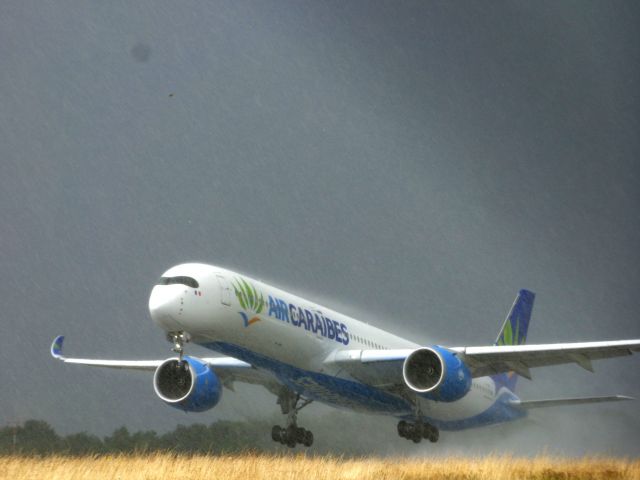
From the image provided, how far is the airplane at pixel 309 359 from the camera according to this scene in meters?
25.8

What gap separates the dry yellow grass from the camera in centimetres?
2223

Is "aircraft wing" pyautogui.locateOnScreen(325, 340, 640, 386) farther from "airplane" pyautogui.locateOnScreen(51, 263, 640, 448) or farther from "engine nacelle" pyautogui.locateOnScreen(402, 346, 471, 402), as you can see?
"engine nacelle" pyautogui.locateOnScreen(402, 346, 471, 402)

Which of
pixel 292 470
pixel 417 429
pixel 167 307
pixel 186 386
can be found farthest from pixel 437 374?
pixel 167 307

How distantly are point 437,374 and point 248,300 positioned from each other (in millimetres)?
6001

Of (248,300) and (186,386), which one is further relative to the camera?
(186,386)

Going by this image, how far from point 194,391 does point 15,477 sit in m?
8.11

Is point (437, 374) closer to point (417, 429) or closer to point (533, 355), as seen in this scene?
point (533, 355)

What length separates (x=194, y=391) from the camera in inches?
1182

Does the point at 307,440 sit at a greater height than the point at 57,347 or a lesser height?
lesser

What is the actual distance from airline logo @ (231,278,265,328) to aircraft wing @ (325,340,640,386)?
373 centimetres

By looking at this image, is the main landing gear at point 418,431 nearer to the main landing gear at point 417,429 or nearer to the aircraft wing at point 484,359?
the main landing gear at point 417,429

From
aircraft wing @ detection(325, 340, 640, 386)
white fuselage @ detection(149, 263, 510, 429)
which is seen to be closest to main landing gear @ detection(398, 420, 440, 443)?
white fuselage @ detection(149, 263, 510, 429)

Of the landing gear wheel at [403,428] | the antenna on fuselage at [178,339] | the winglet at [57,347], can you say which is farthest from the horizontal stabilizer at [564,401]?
the winglet at [57,347]

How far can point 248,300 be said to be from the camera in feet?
87.7
